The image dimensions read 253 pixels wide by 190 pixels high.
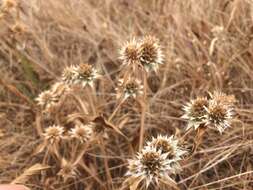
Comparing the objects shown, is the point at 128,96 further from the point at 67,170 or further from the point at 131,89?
the point at 67,170

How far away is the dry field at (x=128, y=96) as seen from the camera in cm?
148

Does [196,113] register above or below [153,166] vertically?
above

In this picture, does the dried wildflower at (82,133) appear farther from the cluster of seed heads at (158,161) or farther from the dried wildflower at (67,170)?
the cluster of seed heads at (158,161)

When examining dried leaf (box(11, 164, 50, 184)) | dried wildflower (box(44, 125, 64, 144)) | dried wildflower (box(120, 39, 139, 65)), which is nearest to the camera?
dried wildflower (box(120, 39, 139, 65))

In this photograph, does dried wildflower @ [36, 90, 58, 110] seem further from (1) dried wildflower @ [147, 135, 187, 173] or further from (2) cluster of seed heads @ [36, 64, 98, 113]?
(1) dried wildflower @ [147, 135, 187, 173]

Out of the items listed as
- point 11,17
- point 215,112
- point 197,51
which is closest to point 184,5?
point 197,51

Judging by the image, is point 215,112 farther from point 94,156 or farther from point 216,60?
point 216,60

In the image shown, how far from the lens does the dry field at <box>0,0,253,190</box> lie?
1.48 metres

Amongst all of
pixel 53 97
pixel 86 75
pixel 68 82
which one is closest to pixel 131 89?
pixel 86 75

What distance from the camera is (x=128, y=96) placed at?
63.3 inches

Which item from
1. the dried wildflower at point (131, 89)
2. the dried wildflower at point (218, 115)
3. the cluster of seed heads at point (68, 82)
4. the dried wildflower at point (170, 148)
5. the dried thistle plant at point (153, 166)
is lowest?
the dried thistle plant at point (153, 166)

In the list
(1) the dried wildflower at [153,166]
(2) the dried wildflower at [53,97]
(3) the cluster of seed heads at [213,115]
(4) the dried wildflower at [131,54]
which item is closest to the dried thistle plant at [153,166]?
(1) the dried wildflower at [153,166]

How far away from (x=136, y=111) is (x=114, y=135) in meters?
0.13

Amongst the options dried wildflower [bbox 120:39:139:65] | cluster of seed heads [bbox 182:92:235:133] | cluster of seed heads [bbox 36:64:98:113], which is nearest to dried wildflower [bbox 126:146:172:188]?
cluster of seed heads [bbox 182:92:235:133]
